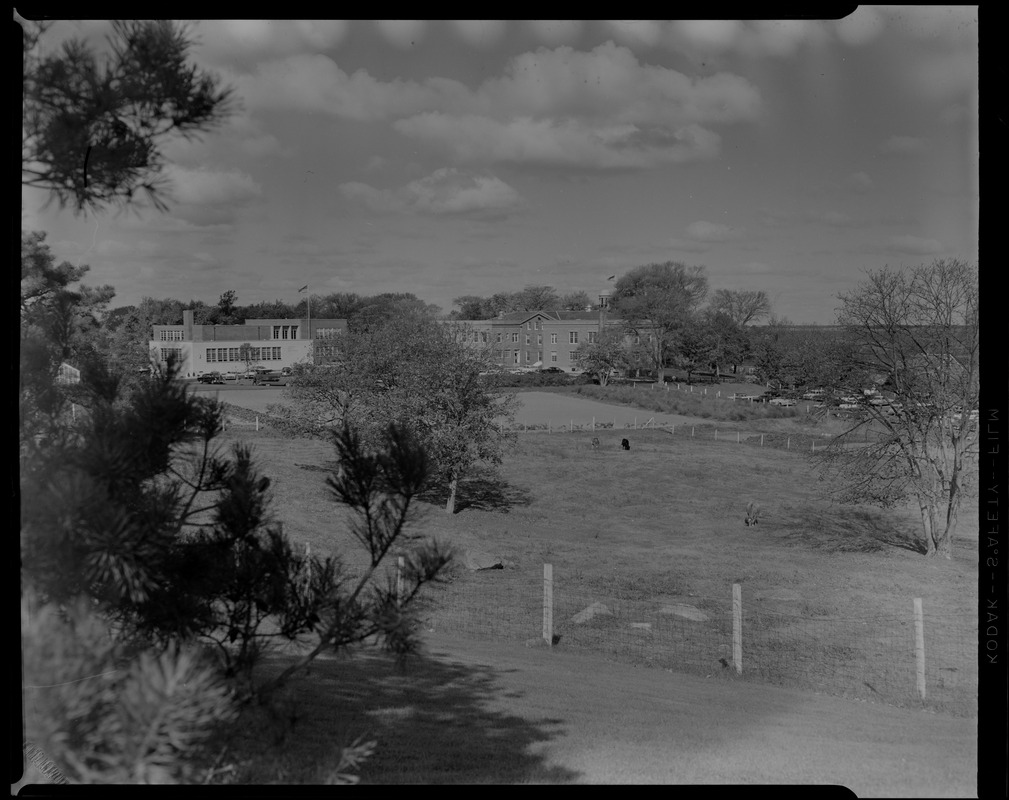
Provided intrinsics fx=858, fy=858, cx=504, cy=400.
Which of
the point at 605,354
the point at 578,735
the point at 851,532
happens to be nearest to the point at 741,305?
the point at 605,354

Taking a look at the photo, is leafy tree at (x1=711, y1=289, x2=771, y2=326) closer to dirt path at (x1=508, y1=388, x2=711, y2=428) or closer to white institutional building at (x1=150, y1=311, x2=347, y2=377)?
dirt path at (x1=508, y1=388, x2=711, y2=428)

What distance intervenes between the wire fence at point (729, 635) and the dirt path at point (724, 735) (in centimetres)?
50

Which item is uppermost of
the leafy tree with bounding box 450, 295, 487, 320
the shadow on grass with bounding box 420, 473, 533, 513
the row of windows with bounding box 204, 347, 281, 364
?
the leafy tree with bounding box 450, 295, 487, 320

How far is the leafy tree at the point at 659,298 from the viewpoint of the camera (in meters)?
4.26

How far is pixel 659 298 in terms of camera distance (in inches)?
184

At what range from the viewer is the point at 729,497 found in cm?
828

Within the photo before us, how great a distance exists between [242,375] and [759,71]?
195cm

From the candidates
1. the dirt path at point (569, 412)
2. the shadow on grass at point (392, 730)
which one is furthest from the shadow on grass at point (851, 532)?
the shadow on grass at point (392, 730)

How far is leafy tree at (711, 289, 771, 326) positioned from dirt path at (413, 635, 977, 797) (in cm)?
183

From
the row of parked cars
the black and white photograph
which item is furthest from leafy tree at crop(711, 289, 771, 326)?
the row of parked cars

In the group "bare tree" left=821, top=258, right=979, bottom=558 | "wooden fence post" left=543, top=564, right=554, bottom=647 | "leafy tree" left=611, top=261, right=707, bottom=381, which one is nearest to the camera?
"leafy tree" left=611, top=261, right=707, bottom=381

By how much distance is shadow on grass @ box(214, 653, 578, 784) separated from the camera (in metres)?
1.94

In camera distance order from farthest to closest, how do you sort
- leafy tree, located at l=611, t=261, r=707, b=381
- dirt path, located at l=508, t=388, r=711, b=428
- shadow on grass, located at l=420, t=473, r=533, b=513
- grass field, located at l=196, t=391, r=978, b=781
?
dirt path, located at l=508, t=388, r=711, b=428
shadow on grass, located at l=420, t=473, r=533, b=513
leafy tree, located at l=611, t=261, r=707, b=381
grass field, located at l=196, t=391, r=978, b=781

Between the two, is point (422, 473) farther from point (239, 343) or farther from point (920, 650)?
point (920, 650)
